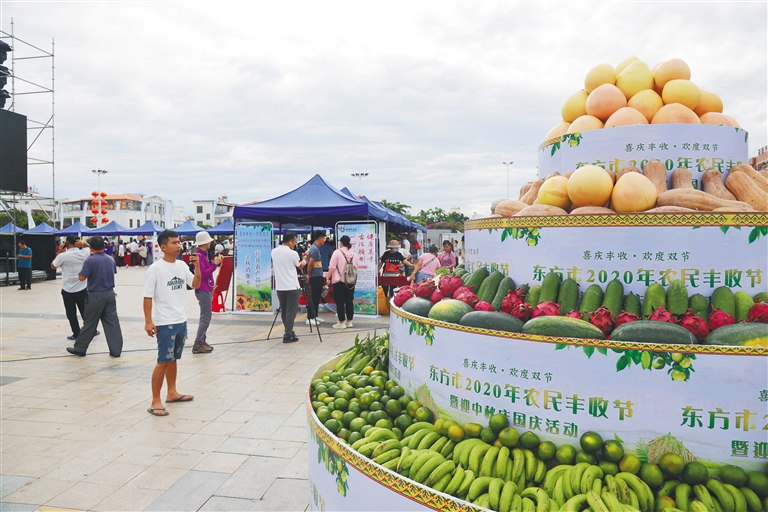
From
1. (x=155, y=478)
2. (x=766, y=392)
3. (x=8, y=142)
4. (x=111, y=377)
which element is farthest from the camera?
(x=8, y=142)

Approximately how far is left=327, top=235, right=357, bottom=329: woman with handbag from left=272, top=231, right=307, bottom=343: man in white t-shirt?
1.32 meters

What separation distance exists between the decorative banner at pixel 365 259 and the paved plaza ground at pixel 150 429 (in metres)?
2.77

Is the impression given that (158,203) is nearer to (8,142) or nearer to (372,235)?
(8,142)

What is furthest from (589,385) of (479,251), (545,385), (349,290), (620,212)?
(349,290)

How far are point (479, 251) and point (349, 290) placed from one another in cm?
723

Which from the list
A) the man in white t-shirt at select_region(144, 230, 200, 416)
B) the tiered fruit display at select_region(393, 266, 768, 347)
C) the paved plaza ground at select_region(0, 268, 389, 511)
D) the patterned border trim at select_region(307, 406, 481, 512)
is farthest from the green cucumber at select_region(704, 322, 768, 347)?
the man in white t-shirt at select_region(144, 230, 200, 416)

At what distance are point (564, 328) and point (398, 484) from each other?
108 cm

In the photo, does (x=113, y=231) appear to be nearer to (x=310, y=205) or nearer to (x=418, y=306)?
(x=310, y=205)

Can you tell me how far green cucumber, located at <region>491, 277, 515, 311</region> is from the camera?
2875 millimetres

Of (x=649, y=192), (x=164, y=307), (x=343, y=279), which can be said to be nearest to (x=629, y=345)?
(x=649, y=192)

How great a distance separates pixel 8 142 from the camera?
1485 cm

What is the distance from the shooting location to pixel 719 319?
2320 millimetres

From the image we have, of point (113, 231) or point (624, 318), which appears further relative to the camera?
point (113, 231)

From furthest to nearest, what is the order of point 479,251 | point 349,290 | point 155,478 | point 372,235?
point 372,235 < point 349,290 < point 155,478 < point 479,251
